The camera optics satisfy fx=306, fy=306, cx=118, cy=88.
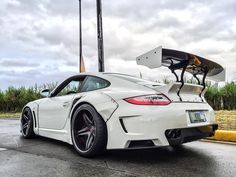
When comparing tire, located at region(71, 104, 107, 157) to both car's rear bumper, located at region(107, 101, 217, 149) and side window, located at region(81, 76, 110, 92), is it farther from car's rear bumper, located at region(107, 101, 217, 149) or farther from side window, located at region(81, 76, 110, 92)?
side window, located at region(81, 76, 110, 92)

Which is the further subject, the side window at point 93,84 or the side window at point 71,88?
the side window at point 71,88

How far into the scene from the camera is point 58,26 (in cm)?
1477

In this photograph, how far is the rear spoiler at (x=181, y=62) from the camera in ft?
12.4

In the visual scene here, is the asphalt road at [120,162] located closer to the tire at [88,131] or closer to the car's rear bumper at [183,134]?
the tire at [88,131]

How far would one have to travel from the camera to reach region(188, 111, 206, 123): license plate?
3.86 meters

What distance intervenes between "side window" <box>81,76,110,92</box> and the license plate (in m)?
1.20

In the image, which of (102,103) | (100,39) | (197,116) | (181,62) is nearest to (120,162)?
(102,103)

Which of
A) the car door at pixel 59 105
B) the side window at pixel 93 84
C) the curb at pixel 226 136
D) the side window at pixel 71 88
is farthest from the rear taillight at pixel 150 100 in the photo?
the curb at pixel 226 136

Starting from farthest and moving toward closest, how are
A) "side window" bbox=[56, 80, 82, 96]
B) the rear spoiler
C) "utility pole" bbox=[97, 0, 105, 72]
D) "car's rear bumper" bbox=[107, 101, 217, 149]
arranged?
"utility pole" bbox=[97, 0, 105, 72] → "side window" bbox=[56, 80, 82, 96] → the rear spoiler → "car's rear bumper" bbox=[107, 101, 217, 149]

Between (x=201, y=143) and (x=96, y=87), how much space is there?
228 centimetres

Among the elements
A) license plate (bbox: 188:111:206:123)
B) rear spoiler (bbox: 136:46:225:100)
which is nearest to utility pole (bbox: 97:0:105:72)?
rear spoiler (bbox: 136:46:225:100)

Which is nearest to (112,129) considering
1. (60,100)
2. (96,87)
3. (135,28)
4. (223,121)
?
(96,87)

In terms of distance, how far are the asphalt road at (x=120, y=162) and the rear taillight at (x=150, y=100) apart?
2.43 ft

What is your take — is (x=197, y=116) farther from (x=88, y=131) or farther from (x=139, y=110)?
(x=88, y=131)
